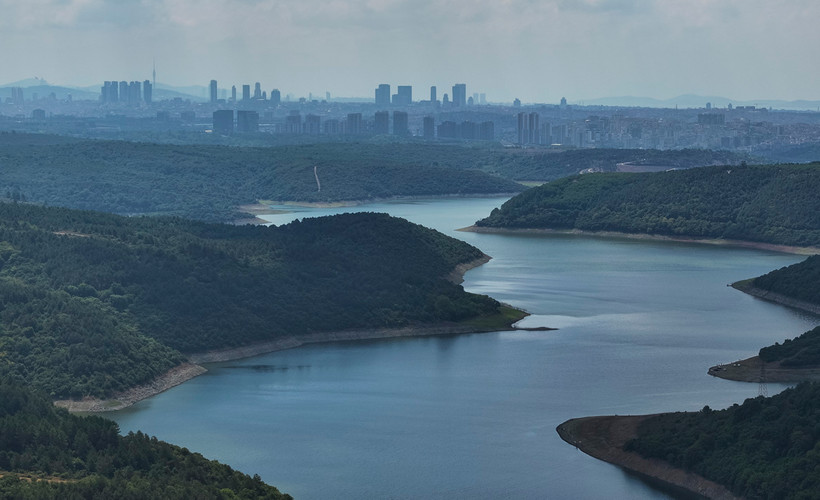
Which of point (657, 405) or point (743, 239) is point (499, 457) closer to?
point (657, 405)

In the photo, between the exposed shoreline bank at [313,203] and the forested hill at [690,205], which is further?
the exposed shoreline bank at [313,203]

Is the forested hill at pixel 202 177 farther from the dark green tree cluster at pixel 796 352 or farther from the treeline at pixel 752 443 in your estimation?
the treeline at pixel 752 443

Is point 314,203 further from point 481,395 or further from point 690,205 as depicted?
point 481,395

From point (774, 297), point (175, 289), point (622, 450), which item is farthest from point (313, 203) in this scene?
point (622, 450)

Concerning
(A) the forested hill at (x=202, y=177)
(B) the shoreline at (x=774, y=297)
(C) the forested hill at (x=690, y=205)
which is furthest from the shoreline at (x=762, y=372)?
(A) the forested hill at (x=202, y=177)

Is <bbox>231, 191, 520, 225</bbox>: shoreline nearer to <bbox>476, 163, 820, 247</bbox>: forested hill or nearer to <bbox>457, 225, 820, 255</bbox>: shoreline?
<bbox>457, 225, 820, 255</bbox>: shoreline

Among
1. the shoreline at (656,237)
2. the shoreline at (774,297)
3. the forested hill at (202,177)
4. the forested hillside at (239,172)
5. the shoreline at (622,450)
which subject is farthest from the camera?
the forested hillside at (239,172)
